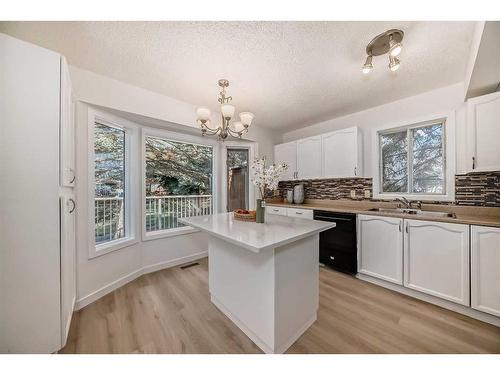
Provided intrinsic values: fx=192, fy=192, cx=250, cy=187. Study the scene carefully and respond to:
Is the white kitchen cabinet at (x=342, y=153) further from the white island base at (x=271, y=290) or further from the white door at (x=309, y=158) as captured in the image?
the white island base at (x=271, y=290)

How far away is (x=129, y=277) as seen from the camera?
2447 millimetres

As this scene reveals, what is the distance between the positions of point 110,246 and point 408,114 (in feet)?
13.6

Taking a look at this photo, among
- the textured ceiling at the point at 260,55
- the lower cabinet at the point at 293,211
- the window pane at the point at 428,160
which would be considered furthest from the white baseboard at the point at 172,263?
the window pane at the point at 428,160

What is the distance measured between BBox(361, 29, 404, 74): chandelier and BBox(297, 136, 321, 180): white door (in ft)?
5.66

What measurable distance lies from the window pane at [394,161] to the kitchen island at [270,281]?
74.0 inches

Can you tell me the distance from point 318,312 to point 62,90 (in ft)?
8.88

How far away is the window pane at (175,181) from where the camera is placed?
9.53ft

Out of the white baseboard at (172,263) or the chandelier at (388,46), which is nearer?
the chandelier at (388,46)

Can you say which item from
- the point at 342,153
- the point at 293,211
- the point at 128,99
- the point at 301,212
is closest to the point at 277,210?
the point at 293,211

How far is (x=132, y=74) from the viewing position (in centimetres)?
202

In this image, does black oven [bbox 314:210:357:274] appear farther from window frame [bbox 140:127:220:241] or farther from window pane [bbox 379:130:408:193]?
window frame [bbox 140:127:220:241]

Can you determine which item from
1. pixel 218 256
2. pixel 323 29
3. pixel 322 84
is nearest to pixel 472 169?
pixel 322 84

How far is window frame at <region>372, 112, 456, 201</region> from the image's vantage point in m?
2.25

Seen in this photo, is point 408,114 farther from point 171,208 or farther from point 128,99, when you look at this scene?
point 171,208
